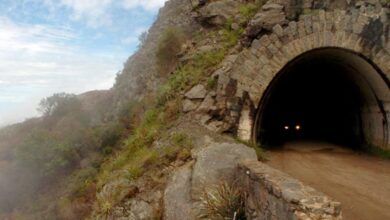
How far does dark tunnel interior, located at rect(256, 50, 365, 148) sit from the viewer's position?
15.0 metres

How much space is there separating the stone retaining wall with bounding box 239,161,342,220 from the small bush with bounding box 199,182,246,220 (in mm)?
288

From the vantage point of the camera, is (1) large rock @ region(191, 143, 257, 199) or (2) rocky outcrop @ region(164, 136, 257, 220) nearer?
(2) rocky outcrop @ region(164, 136, 257, 220)

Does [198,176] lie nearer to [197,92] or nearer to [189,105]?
[189,105]

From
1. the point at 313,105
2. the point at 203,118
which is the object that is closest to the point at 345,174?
the point at 203,118

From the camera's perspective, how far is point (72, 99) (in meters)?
40.4

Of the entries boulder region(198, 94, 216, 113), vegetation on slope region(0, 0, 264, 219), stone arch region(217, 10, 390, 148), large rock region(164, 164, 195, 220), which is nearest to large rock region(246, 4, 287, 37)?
stone arch region(217, 10, 390, 148)

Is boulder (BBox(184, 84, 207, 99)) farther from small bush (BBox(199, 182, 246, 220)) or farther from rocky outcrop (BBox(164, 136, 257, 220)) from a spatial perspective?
small bush (BBox(199, 182, 246, 220))

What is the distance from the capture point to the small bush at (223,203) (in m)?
8.97

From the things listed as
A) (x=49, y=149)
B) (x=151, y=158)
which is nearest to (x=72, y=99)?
(x=49, y=149)

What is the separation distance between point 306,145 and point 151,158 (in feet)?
29.1

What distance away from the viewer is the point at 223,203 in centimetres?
916

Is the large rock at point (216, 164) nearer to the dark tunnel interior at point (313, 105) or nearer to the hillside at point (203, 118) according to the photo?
the hillside at point (203, 118)

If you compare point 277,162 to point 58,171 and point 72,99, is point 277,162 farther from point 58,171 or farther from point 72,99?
point 72,99

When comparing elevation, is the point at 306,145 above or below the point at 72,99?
below
